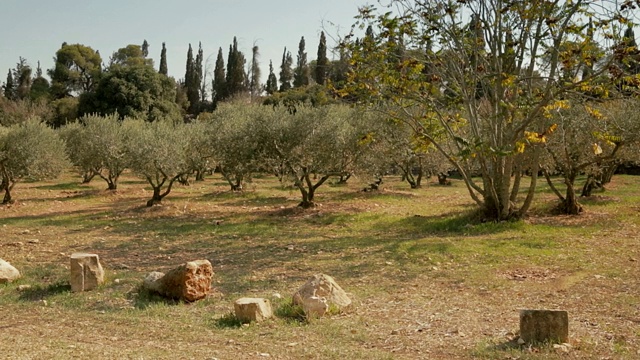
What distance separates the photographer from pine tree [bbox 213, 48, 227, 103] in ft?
249

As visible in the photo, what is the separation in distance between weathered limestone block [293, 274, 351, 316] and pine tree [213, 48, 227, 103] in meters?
68.7

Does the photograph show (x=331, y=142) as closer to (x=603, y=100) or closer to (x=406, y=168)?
(x=603, y=100)

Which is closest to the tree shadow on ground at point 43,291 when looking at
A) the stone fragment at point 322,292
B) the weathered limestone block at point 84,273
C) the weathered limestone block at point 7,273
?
the weathered limestone block at point 84,273

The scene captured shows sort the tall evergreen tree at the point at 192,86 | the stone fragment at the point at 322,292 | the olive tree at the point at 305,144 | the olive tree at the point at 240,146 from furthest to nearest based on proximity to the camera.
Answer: the tall evergreen tree at the point at 192,86 → the olive tree at the point at 240,146 → the olive tree at the point at 305,144 → the stone fragment at the point at 322,292

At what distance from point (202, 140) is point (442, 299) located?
19.5 m

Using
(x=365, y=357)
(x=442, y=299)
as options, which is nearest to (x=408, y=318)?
(x=442, y=299)

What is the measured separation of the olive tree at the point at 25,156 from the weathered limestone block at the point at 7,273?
15632 millimetres

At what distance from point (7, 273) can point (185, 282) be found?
4.21 meters

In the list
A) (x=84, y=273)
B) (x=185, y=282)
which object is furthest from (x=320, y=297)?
(x=84, y=273)

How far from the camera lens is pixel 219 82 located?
78188 millimetres

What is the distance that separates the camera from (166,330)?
316 inches

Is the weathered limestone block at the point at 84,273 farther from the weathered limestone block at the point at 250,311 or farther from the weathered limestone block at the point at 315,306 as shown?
the weathered limestone block at the point at 315,306

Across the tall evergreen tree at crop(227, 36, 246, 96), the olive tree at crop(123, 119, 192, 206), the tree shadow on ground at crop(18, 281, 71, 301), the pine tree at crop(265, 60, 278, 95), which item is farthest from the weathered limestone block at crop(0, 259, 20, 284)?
the pine tree at crop(265, 60, 278, 95)

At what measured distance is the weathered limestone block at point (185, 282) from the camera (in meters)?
9.70
